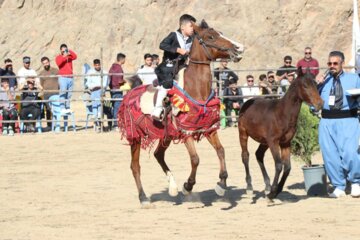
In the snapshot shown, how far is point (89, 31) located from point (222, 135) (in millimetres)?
12557

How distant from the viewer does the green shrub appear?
14.1 meters

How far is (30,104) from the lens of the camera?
23.8 metres

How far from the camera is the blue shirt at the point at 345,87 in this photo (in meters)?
13.2

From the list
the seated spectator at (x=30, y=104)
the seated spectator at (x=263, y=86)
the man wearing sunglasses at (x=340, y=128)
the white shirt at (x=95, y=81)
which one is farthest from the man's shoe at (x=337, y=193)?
the seated spectator at (x=30, y=104)

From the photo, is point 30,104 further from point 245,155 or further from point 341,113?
point 341,113

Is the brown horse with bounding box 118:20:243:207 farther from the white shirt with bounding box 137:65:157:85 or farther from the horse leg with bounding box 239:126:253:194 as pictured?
the white shirt with bounding box 137:65:157:85

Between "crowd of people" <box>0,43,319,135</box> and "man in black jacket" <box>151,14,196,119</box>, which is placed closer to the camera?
"man in black jacket" <box>151,14,196,119</box>

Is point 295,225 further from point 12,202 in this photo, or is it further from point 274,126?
point 12,202

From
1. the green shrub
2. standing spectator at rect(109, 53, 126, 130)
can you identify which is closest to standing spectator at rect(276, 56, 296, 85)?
standing spectator at rect(109, 53, 126, 130)

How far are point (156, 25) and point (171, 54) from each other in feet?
68.5

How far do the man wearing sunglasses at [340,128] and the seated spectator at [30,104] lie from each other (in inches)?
450

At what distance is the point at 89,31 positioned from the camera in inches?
1326

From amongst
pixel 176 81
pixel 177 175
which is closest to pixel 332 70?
pixel 176 81

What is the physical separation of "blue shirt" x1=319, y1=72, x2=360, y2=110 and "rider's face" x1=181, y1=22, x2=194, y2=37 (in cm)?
192
